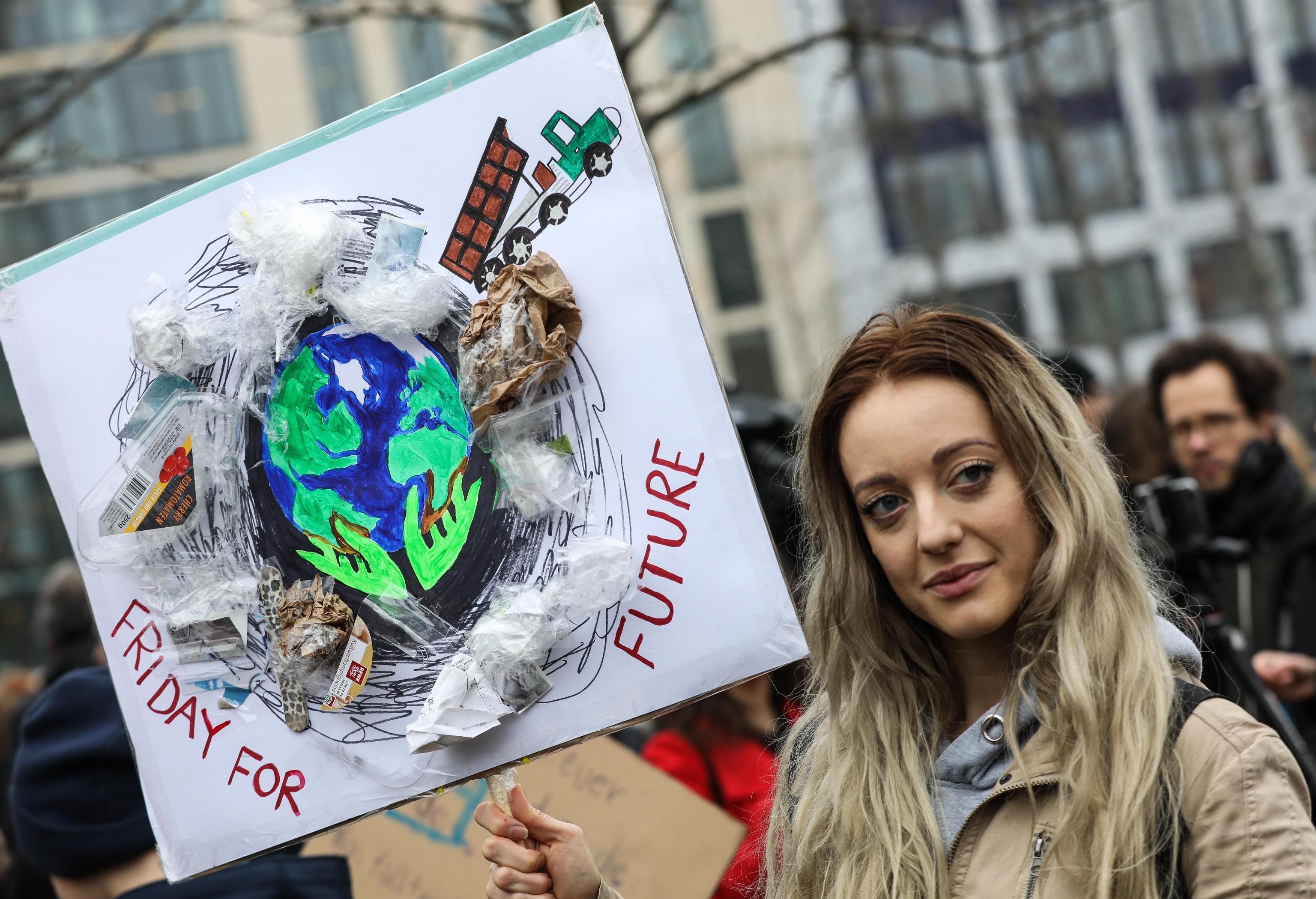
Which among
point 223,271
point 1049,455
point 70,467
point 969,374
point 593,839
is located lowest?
point 593,839

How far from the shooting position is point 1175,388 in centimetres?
384

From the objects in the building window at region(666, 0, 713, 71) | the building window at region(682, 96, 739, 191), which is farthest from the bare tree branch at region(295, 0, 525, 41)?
the building window at region(682, 96, 739, 191)

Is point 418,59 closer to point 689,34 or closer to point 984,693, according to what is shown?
point 689,34

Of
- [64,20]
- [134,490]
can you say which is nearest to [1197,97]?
[64,20]

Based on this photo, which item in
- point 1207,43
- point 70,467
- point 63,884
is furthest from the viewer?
point 1207,43

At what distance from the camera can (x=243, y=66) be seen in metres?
26.9

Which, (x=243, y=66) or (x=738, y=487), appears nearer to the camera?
(x=738, y=487)

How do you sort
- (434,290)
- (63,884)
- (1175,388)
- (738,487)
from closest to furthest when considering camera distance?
(738,487), (434,290), (63,884), (1175,388)

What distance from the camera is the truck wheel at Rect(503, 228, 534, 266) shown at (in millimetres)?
1785

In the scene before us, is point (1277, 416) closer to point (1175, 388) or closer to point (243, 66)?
point (1175, 388)

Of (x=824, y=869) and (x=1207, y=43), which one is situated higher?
(x=1207, y=43)

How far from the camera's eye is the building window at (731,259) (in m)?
31.4

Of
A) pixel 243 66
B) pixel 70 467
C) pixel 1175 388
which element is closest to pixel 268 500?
pixel 70 467

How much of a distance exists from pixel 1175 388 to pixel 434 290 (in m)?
2.77
